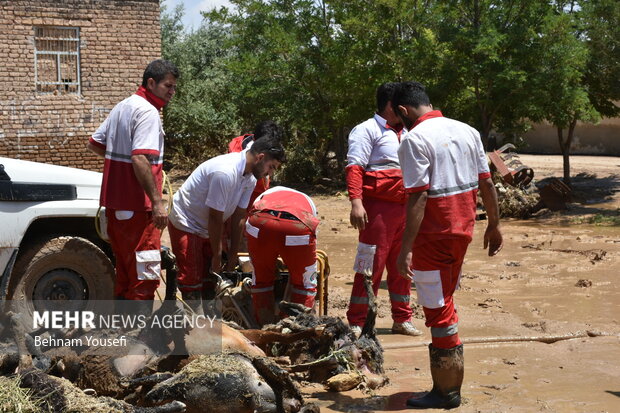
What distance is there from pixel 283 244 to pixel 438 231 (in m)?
1.41

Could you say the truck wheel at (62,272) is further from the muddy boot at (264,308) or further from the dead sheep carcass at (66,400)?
the dead sheep carcass at (66,400)

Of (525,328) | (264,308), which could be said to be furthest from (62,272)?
(525,328)

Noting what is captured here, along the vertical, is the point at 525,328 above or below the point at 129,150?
below

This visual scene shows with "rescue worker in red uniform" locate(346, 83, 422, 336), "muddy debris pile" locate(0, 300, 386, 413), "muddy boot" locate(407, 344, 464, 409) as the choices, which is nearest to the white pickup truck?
"muddy debris pile" locate(0, 300, 386, 413)

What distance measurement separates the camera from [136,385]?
4.88m

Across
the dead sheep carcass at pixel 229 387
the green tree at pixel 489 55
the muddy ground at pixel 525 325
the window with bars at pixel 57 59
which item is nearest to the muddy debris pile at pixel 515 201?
the muddy ground at pixel 525 325

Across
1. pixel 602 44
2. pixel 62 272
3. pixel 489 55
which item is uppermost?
pixel 602 44

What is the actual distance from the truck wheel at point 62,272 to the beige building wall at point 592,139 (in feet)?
77.0

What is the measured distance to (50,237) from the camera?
22.0ft

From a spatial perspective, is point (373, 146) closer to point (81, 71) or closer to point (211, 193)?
point (211, 193)

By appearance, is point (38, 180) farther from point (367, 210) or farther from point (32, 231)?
point (367, 210)

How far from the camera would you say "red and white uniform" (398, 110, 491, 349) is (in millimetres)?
5289

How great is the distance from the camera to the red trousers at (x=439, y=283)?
530cm

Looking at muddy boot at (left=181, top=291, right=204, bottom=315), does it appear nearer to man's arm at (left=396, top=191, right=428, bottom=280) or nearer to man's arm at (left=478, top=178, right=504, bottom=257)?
man's arm at (left=396, top=191, right=428, bottom=280)
